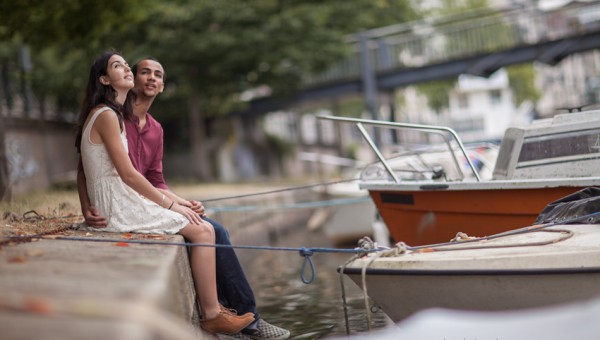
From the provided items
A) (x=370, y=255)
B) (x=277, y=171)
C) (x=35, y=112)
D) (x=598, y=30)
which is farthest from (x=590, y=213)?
(x=277, y=171)

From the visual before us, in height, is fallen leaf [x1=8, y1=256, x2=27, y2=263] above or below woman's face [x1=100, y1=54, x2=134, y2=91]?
below

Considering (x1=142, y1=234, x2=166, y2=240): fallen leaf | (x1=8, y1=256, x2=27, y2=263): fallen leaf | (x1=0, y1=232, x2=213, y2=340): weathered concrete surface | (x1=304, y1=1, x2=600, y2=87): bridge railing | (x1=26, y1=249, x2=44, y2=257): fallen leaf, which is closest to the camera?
(x1=0, y1=232, x2=213, y2=340): weathered concrete surface

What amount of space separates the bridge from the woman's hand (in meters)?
22.2

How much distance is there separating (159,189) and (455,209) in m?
4.14

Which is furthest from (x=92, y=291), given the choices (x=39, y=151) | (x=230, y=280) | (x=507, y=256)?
(x=39, y=151)

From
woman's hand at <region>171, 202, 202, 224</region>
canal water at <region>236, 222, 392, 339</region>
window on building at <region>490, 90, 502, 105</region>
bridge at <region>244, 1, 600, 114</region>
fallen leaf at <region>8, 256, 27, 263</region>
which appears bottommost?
canal water at <region>236, 222, 392, 339</region>

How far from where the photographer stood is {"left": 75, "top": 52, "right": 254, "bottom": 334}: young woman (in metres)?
6.33

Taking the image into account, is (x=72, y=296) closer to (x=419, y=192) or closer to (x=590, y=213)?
(x=590, y=213)

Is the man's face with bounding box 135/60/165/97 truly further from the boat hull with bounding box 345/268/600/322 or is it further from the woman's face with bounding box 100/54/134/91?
the boat hull with bounding box 345/268/600/322

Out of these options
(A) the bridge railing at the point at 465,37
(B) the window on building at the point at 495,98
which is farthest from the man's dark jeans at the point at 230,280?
(B) the window on building at the point at 495,98

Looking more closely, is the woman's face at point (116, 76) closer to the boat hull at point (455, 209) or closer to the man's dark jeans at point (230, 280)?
the man's dark jeans at point (230, 280)

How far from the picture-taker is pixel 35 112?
93.8 ft

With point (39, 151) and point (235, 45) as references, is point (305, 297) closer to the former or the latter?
point (235, 45)

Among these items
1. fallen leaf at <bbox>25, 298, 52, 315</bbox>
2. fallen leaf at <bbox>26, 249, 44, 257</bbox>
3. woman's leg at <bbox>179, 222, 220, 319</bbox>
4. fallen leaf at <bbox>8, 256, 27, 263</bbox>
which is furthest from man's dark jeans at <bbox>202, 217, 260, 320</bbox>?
fallen leaf at <bbox>25, 298, 52, 315</bbox>
